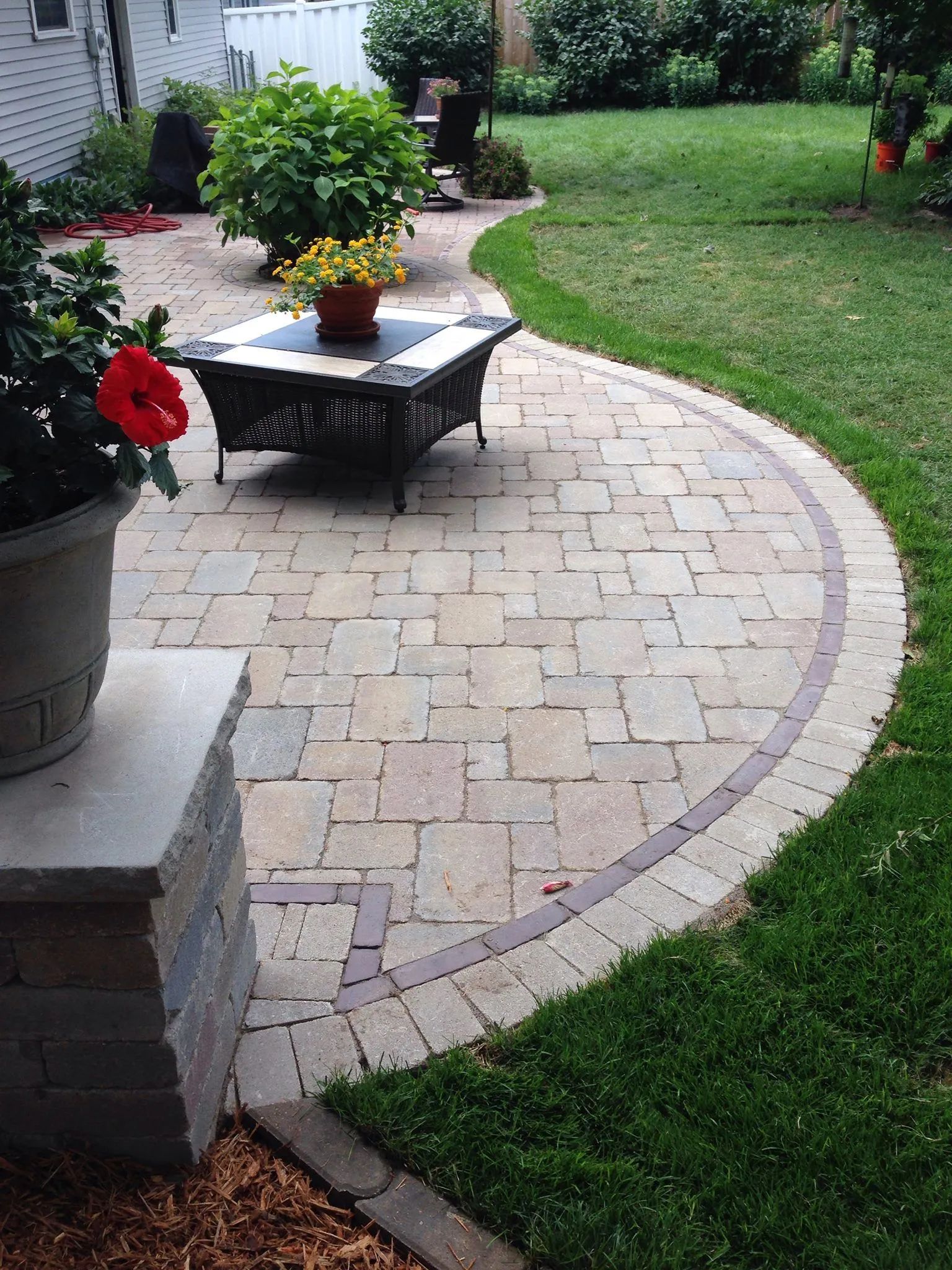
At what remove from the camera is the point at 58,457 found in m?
1.64

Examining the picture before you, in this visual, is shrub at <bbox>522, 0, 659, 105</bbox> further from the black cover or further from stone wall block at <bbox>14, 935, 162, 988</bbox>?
stone wall block at <bbox>14, 935, 162, 988</bbox>

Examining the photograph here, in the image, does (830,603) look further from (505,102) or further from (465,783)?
(505,102)

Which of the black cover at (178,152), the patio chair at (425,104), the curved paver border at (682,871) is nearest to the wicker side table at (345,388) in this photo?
the curved paver border at (682,871)

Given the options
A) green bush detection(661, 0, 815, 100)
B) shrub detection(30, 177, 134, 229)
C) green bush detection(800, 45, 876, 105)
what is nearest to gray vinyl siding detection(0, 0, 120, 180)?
shrub detection(30, 177, 134, 229)

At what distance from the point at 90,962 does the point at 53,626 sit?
525 millimetres

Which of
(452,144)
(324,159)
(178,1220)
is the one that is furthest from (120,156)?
(178,1220)

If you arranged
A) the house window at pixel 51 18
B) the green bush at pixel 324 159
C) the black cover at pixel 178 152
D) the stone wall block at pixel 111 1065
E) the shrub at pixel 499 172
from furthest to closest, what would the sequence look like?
the shrub at pixel 499 172 < the black cover at pixel 178 152 < the house window at pixel 51 18 < the green bush at pixel 324 159 < the stone wall block at pixel 111 1065

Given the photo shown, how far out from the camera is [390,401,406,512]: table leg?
4.50 meters

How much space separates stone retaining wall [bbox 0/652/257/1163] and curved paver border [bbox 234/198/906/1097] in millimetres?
394

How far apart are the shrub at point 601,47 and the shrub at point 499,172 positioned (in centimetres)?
726

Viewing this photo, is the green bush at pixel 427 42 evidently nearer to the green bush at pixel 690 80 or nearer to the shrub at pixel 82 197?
the green bush at pixel 690 80

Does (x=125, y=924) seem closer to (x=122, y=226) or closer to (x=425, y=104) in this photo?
(x=122, y=226)

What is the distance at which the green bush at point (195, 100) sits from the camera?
494 inches

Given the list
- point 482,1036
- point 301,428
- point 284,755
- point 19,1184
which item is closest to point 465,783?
point 284,755
